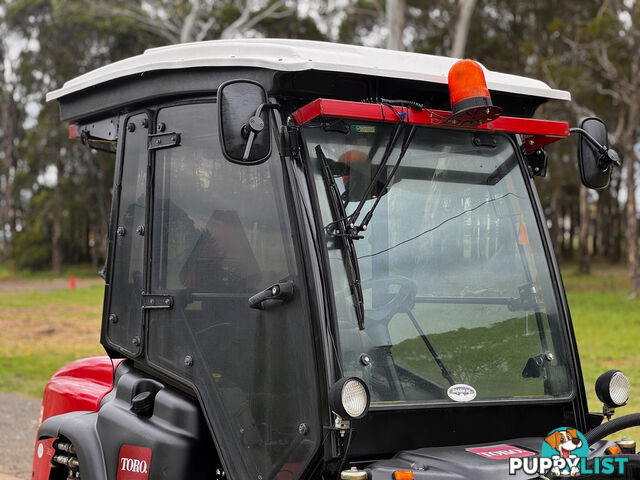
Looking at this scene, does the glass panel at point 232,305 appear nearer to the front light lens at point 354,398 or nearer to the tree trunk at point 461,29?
the front light lens at point 354,398

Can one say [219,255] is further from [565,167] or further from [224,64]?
[565,167]

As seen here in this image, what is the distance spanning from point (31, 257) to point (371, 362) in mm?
37727

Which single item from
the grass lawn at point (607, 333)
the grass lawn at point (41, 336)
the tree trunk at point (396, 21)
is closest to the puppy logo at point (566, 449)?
the grass lawn at point (607, 333)

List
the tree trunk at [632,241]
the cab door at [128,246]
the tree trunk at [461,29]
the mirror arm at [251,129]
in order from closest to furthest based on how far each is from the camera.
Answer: the mirror arm at [251,129] → the cab door at [128,246] → the tree trunk at [461,29] → the tree trunk at [632,241]

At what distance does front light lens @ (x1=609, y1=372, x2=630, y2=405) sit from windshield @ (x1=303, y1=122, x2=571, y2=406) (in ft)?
0.52

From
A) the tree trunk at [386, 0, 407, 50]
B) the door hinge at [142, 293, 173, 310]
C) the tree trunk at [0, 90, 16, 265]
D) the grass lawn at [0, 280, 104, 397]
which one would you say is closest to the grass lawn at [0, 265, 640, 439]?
the grass lawn at [0, 280, 104, 397]

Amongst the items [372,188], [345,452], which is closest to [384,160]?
[372,188]

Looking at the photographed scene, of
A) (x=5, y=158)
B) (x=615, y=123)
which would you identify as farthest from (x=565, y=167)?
(x=5, y=158)

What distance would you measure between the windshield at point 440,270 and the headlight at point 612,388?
0.13 m

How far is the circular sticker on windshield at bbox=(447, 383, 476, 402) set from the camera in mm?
2934

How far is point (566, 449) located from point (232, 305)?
122cm

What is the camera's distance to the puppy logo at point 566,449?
2742 millimetres

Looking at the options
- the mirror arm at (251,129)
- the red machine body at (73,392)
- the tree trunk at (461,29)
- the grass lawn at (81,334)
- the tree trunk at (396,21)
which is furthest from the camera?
the tree trunk at (461,29)

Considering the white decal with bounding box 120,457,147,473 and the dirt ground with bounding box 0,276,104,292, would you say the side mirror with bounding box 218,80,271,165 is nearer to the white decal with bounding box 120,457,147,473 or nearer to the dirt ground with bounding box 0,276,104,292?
the white decal with bounding box 120,457,147,473
